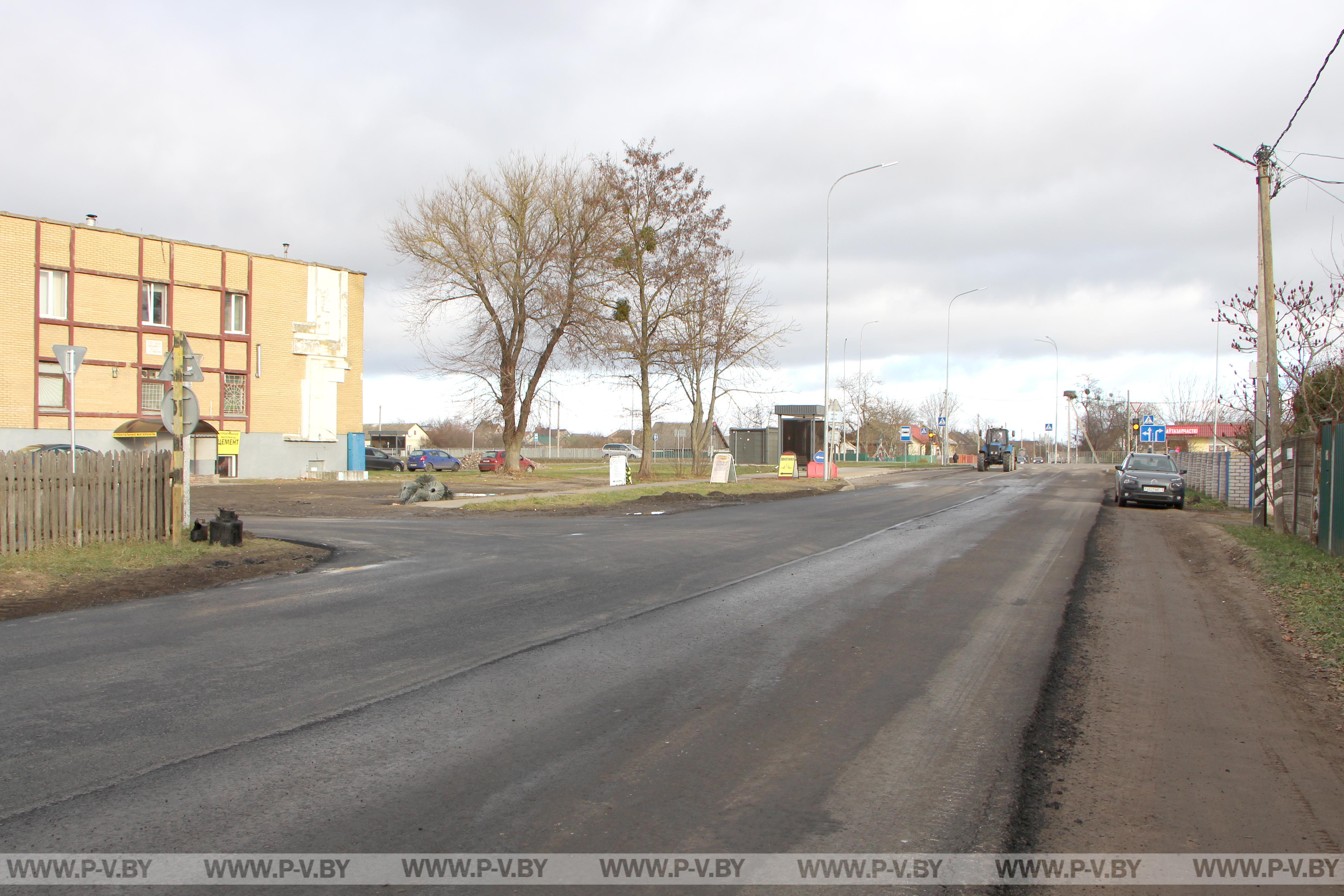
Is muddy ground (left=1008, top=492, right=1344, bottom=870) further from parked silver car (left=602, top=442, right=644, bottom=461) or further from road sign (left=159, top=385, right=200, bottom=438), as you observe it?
parked silver car (left=602, top=442, right=644, bottom=461)

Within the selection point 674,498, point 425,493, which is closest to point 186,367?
point 425,493

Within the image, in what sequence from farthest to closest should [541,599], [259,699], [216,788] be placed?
[541,599]
[259,699]
[216,788]

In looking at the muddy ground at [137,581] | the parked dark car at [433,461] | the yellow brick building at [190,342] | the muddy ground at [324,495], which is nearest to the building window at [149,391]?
the yellow brick building at [190,342]

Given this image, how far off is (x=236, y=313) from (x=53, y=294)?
21.9ft

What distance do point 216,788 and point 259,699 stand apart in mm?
1618

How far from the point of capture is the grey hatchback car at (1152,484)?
24734 mm

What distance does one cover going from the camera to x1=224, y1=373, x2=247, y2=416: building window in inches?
1519

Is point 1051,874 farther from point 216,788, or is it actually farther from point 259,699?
point 259,699

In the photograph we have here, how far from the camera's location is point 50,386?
34219 mm

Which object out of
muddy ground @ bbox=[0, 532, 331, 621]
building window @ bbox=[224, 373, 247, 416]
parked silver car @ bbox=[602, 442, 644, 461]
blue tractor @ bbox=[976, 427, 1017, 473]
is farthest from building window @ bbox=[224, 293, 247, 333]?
blue tractor @ bbox=[976, 427, 1017, 473]

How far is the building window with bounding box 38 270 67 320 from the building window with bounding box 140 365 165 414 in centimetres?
295

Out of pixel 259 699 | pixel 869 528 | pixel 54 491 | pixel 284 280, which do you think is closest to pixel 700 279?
→ pixel 284 280

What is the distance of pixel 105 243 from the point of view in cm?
3500

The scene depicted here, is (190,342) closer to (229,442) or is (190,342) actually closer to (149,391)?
(149,391)
